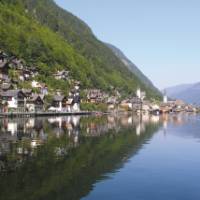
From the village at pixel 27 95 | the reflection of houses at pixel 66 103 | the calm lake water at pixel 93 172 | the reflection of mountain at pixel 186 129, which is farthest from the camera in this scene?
the reflection of houses at pixel 66 103

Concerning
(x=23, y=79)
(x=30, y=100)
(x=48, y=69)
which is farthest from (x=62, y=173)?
(x=48, y=69)

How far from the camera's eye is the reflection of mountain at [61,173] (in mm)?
24766

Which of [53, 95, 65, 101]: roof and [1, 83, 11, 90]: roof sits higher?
[1, 83, 11, 90]: roof

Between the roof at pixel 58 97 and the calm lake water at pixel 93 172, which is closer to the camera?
the calm lake water at pixel 93 172

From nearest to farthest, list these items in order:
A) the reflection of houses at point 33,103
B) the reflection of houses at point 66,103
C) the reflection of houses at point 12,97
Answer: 1. the reflection of houses at point 12,97
2. the reflection of houses at point 33,103
3. the reflection of houses at point 66,103

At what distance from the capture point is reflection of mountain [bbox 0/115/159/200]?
24.8 meters

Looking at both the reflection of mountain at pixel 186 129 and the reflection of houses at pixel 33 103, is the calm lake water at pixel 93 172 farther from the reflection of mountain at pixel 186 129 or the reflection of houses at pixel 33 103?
the reflection of houses at pixel 33 103

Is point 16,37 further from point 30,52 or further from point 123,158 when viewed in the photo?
point 123,158

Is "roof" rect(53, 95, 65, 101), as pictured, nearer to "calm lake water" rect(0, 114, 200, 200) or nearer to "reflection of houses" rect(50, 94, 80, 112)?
"reflection of houses" rect(50, 94, 80, 112)

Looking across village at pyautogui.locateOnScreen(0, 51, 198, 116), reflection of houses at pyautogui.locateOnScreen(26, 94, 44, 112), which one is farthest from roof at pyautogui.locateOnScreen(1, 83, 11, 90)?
reflection of houses at pyautogui.locateOnScreen(26, 94, 44, 112)

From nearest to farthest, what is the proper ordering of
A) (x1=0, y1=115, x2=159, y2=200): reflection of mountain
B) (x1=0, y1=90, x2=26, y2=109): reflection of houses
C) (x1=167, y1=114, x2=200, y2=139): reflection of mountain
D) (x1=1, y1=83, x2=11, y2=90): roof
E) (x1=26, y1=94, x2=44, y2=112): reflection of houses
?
(x1=0, y1=115, x2=159, y2=200): reflection of mountain, (x1=167, y1=114, x2=200, y2=139): reflection of mountain, (x1=0, y1=90, x2=26, y2=109): reflection of houses, (x1=1, y1=83, x2=11, y2=90): roof, (x1=26, y1=94, x2=44, y2=112): reflection of houses

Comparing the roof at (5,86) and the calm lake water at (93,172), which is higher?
the roof at (5,86)

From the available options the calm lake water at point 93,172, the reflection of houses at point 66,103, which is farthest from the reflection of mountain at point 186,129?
the reflection of houses at point 66,103

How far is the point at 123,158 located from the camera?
131 feet
